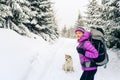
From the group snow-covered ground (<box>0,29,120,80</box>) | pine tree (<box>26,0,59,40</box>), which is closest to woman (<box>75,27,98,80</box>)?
snow-covered ground (<box>0,29,120,80</box>)

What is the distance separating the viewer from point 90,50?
7270mm

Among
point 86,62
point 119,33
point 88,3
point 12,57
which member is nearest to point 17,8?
point 119,33

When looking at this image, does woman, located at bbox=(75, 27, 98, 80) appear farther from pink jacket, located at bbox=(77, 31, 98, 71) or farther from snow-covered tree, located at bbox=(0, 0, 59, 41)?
snow-covered tree, located at bbox=(0, 0, 59, 41)

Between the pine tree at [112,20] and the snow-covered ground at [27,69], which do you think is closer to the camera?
the snow-covered ground at [27,69]

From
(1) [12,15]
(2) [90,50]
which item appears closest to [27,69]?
(2) [90,50]

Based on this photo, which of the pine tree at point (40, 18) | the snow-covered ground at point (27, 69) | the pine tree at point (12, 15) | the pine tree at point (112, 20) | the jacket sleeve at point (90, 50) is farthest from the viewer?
the pine tree at point (40, 18)

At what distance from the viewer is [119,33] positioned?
15.4m

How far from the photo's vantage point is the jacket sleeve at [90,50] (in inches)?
284

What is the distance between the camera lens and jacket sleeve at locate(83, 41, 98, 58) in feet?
23.6

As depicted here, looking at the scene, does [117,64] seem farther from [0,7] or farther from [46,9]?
[46,9]

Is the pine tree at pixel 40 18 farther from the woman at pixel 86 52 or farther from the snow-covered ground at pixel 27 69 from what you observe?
the woman at pixel 86 52

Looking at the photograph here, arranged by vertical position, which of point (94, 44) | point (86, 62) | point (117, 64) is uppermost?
point (94, 44)

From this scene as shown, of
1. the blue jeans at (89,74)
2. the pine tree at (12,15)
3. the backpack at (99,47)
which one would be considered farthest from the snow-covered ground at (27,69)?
the pine tree at (12,15)

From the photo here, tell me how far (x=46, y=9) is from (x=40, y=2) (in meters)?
1.36
